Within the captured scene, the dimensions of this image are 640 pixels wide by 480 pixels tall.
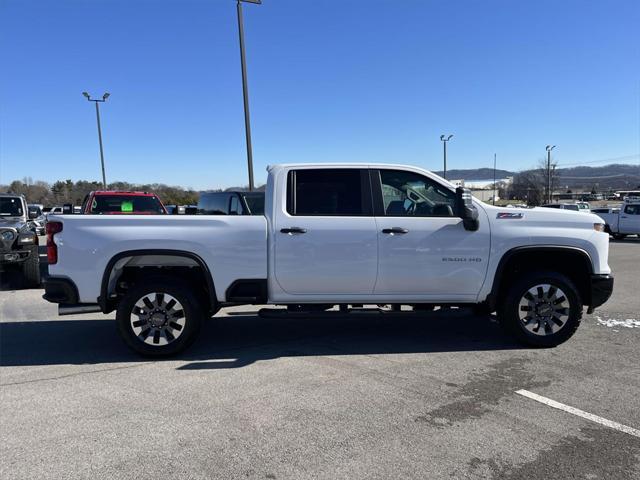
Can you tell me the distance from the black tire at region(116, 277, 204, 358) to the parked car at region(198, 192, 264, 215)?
132 centimetres

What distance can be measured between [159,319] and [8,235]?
5.77 meters

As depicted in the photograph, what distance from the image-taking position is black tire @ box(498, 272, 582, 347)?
511cm

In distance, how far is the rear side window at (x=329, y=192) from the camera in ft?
16.6

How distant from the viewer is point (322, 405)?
382 cm

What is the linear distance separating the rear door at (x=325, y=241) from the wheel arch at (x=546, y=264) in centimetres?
137

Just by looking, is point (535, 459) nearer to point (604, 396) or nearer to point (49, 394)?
point (604, 396)

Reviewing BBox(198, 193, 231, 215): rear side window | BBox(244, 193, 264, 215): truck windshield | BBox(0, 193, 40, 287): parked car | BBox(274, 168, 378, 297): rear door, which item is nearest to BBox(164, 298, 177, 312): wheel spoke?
BBox(274, 168, 378, 297): rear door

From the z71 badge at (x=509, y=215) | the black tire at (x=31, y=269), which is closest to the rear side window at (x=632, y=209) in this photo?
the z71 badge at (x=509, y=215)

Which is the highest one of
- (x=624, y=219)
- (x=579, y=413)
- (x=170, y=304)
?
(x=170, y=304)

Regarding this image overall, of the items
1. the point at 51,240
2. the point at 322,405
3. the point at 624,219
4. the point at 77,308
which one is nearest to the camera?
the point at 322,405

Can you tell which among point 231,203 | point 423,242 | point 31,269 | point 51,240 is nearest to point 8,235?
point 31,269

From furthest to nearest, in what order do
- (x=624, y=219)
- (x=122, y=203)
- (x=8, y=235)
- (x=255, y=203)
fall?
(x=624, y=219) → (x=122, y=203) → (x=8, y=235) → (x=255, y=203)

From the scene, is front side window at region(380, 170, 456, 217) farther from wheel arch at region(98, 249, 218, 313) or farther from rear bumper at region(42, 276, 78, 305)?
rear bumper at region(42, 276, 78, 305)

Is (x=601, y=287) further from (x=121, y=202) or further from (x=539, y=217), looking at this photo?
(x=121, y=202)
